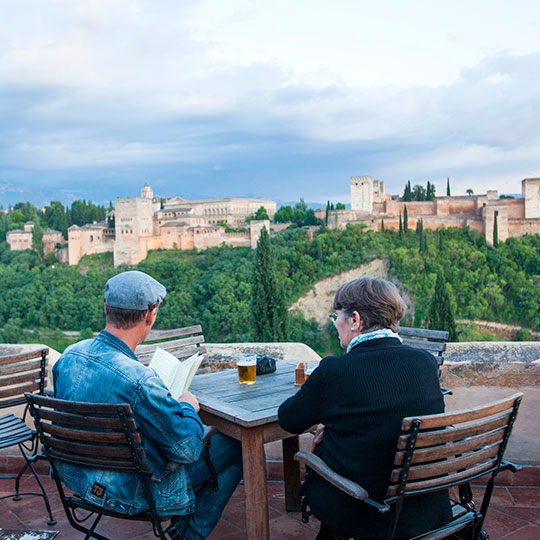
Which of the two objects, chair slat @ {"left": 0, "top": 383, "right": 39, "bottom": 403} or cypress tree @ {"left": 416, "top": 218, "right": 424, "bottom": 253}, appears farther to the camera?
cypress tree @ {"left": 416, "top": 218, "right": 424, "bottom": 253}

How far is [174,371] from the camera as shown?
82.3 inches

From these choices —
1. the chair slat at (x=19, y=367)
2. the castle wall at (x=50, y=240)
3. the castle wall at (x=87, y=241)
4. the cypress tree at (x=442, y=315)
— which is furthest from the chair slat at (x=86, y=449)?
the castle wall at (x=50, y=240)

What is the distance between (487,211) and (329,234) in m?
11.3

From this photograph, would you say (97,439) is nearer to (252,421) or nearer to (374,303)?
(252,421)

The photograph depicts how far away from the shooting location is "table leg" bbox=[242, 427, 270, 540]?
2047mm

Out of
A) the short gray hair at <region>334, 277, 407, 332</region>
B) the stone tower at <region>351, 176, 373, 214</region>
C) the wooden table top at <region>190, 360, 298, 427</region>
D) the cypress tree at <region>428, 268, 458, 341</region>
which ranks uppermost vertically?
the stone tower at <region>351, 176, 373, 214</region>

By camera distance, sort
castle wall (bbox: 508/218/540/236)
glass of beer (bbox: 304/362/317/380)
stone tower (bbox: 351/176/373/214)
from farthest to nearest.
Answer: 1. stone tower (bbox: 351/176/373/214)
2. castle wall (bbox: 508/218/540/236)
3. glass of beer (bbox: 304/362/317/380)

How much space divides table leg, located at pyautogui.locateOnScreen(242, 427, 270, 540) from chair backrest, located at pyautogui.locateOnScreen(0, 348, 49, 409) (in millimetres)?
1273

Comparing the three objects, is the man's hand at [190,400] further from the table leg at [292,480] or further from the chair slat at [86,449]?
the table leg at [292,480]

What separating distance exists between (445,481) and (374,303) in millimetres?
601

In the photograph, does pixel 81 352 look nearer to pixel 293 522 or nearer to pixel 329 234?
pixel 293 522

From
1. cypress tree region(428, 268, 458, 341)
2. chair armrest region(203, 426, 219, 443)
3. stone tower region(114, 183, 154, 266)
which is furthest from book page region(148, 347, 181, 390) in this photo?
stone tower region(114, 183, 154, 266)

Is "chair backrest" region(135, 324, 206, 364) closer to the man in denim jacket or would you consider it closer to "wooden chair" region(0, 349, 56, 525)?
"wooden chair" region(0, 349, 56, 525)

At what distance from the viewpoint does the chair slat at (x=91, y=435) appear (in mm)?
1639
